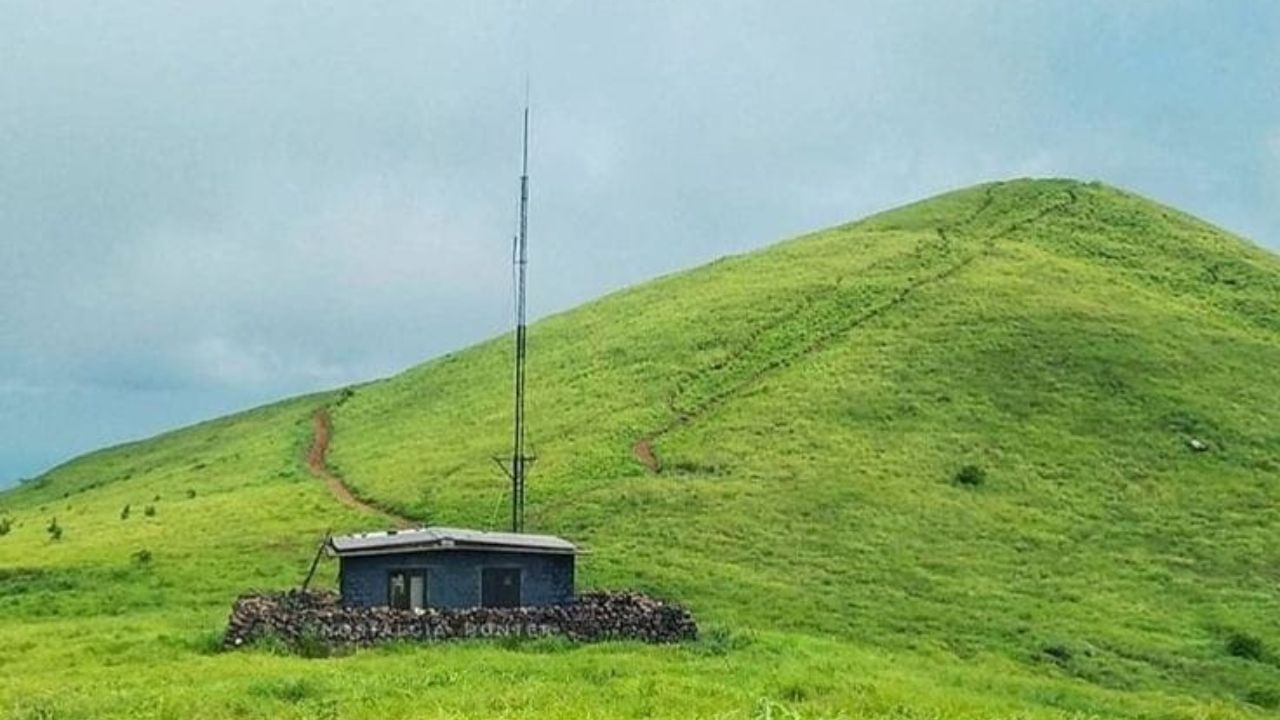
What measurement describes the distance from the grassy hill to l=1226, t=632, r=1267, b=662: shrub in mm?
118

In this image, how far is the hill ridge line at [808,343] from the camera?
245ft

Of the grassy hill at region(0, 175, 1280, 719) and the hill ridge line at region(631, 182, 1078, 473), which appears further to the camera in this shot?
the hill ridge line at region(631, 182, 1078, 473)

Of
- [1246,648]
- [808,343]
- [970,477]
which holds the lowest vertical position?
[1246,648]

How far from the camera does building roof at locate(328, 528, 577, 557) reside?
151 ft

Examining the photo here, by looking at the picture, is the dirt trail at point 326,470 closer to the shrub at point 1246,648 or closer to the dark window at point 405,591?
the dark window at point 405,591

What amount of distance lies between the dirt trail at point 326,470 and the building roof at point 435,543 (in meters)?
15.3

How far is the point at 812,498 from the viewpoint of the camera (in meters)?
63.4

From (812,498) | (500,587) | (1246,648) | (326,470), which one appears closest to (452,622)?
(500,587)

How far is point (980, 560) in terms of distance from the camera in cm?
5800

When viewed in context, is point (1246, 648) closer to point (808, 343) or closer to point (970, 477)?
point (970, 477)

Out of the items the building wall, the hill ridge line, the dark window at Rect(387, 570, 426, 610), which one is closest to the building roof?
the building wall

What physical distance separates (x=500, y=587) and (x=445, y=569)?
1.75 meters

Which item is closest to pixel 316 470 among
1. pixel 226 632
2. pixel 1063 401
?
pixel 1063 401

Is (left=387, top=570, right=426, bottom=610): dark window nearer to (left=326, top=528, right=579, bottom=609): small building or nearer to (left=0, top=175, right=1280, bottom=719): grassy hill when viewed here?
(left=326, top=528, right=579, bottom=609): small building
